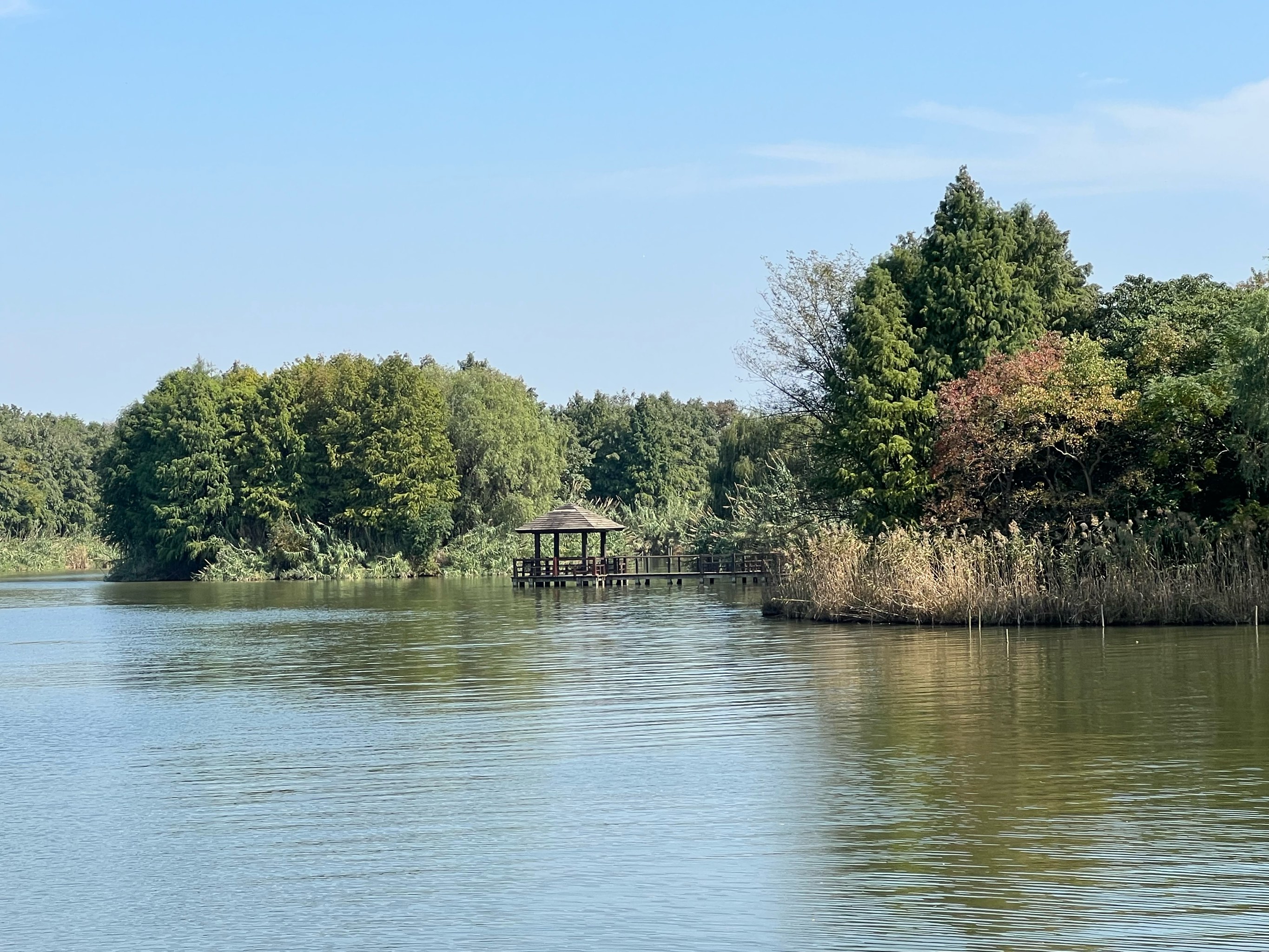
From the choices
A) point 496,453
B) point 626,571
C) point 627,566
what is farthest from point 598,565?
point 496,453

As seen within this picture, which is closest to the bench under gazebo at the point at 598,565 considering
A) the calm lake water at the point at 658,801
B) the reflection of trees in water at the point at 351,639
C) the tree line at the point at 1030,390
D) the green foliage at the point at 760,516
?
the green foliage at the point at 760,516

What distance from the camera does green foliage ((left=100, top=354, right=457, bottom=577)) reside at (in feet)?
284

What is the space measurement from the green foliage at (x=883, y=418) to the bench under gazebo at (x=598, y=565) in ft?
64.4

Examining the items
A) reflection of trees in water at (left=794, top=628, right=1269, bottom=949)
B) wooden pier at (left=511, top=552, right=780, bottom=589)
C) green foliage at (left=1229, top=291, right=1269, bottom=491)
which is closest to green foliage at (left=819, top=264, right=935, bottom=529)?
green foliage at (left=1229, top=291, right=1269, bottom=491)

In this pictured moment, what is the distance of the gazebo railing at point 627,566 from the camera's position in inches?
2534

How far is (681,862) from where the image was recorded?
11.9 m

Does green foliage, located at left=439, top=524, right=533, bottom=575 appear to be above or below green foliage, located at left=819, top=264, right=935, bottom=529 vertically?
below

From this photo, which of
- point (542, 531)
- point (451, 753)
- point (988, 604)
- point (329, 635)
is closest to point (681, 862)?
point (451, 753)

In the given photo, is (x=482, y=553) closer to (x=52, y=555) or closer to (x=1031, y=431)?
(x=52, y=555)

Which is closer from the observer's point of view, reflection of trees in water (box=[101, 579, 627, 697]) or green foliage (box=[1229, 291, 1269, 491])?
reflection of trees in water (box=[101, 579, 627, 697])

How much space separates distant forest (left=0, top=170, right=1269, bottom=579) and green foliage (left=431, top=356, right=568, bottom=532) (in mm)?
158

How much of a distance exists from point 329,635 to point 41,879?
2605 cm

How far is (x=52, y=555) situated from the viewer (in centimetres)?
10838

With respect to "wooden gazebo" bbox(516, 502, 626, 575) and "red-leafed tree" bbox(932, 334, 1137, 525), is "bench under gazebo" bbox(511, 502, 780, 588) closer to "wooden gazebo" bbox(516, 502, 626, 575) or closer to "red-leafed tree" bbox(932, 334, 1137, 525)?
"wooden gazebo" bbox(516, 502, 626, 575)
